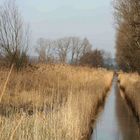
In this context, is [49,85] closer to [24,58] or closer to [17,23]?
[24,58]

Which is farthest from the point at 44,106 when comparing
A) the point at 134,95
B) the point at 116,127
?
the point at 134,95

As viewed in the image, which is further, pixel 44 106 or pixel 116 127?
pixel 116 127

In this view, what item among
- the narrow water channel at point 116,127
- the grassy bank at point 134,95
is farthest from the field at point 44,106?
the grassy bank at point 134,95

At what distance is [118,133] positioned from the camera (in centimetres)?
1305

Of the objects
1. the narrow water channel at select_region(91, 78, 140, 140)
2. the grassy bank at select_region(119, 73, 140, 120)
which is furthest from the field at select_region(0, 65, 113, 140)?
the grassy bank at select_region(119, 73, 140, 120)

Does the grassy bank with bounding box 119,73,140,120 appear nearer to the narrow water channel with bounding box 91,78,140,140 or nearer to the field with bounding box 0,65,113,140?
the narrow water channel with bounding box 91,78,140,140

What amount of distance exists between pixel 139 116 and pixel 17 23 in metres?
7.76

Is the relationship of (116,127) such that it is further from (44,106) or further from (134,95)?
(44,106)

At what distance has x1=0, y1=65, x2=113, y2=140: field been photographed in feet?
22.5

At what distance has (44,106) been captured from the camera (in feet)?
29.9

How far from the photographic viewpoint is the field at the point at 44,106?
6860 mm

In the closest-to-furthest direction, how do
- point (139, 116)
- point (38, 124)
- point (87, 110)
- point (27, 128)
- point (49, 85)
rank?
point (27, 128), point (38, 124), point (87, 110), point (139, 116), point (49, 85)

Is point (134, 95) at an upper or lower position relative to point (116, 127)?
upper

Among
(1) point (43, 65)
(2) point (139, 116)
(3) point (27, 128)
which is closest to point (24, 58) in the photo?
(1) point (43, 65)
